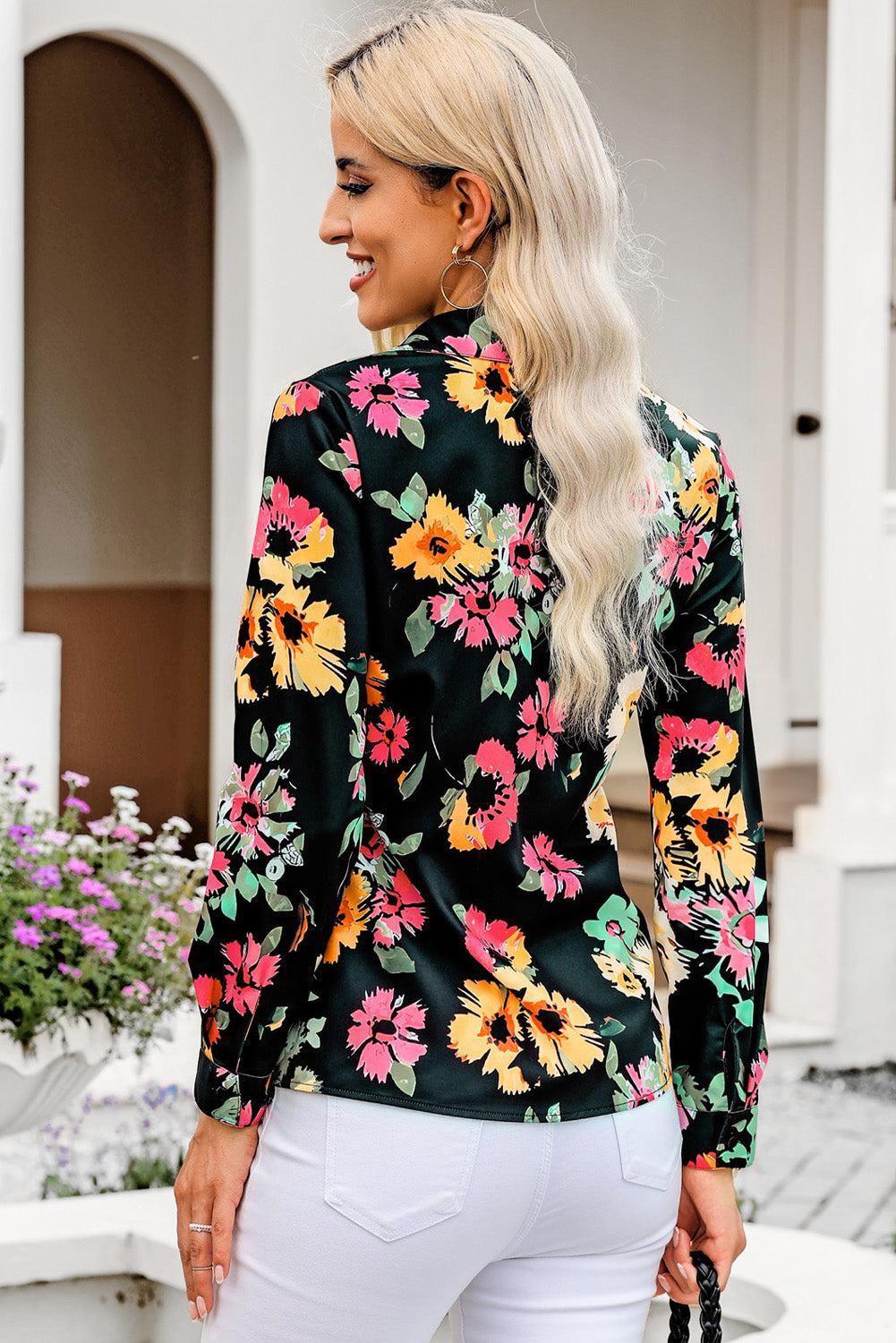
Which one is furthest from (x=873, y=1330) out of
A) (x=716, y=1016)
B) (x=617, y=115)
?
(x=617, y=115)

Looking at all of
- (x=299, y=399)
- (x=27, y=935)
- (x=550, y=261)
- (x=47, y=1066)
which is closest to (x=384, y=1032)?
(x=299, y=399)

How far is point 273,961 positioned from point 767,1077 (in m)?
4.89

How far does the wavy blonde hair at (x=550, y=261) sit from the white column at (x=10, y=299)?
346cm

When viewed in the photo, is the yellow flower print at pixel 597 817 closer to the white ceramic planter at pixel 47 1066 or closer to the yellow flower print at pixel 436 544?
the yellow flower print at pixel 436 544

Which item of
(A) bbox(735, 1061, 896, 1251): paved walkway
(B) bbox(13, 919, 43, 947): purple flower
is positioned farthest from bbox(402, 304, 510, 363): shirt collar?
(A) bbox(735, 1061, 896, 1251): paved walkway

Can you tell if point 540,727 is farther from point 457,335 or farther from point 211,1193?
point 211,1193

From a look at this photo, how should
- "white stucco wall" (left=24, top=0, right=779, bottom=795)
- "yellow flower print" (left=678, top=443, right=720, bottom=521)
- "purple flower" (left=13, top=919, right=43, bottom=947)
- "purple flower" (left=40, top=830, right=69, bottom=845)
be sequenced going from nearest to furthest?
"yellow flower print" (left=678, top=443, right=720, bottom=521) < "purple flower" (left=13, top=919, right=43, bottom=947) < "purple flower" (left=40, top=830, right=69, bottom=845) < "white stucco wall" (left=24, top=0, right=779, bottom=795)

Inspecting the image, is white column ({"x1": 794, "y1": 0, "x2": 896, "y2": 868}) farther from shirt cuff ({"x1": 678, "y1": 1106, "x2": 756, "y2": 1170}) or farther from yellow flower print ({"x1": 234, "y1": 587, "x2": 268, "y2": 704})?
yellow flower print ({"x1": 234, "y1": 587, "x2": 268, "y2": 704})

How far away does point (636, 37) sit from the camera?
22.8 feet

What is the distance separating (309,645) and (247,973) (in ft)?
0.77

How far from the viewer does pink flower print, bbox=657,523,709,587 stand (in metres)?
1.48

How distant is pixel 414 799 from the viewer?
4.43 ft

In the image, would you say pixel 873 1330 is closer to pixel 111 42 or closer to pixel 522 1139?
pixel 522 1139

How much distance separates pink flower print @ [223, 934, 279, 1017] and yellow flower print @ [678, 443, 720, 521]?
493 mm
